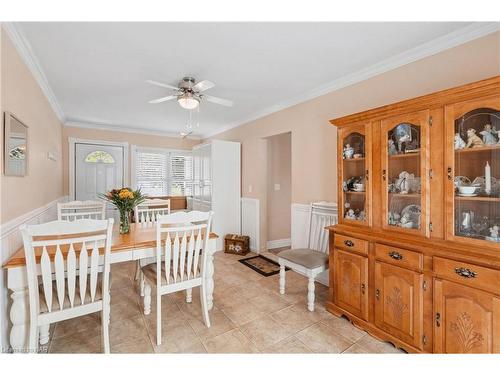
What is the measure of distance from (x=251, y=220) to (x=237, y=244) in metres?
0.51

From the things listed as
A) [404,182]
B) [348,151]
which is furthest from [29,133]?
[404,182]

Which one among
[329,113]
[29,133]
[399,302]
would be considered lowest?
[399,302]

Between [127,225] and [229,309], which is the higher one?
[127,225]

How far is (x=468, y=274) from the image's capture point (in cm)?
138

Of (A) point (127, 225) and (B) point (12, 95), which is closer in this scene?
(B) point (12, 95)

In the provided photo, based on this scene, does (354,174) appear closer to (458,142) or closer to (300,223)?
(458,142)

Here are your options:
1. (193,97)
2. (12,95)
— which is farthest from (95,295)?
(193,97)

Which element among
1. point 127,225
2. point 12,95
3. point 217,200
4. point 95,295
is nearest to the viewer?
point 95,295

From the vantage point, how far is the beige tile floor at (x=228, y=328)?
1.76m

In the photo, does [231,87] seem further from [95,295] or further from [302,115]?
[95,295]

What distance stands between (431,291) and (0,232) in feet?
9.36

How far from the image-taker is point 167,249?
181 cm

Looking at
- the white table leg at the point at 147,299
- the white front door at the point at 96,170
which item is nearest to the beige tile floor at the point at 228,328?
the white table leg at the point at 147,299

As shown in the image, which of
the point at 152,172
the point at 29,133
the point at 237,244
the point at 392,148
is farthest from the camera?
the point at 152,172
